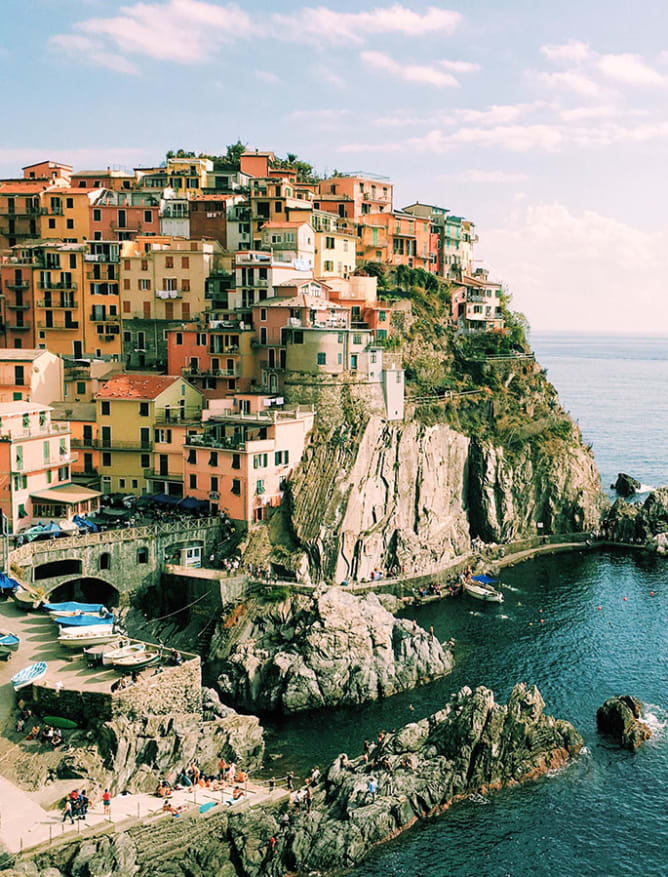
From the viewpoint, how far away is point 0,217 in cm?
10131

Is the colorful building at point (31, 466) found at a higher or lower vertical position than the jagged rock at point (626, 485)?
higher

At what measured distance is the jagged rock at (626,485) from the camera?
386 ft

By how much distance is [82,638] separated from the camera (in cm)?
5094

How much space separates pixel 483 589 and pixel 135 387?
34336 mm

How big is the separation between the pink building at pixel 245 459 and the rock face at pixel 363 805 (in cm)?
2583

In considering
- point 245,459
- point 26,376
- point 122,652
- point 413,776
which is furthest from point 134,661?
point 26,376

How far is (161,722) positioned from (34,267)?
2256 inches

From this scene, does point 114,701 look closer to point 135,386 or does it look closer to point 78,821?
point 78,821

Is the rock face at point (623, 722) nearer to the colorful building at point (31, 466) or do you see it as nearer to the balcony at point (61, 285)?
the colorful building at point (31, 466)

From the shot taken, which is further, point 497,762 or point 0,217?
point 0,217

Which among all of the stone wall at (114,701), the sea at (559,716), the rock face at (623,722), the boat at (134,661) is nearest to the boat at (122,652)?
the boat at (134,661)

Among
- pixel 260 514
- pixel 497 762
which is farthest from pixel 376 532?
pixel 497 762

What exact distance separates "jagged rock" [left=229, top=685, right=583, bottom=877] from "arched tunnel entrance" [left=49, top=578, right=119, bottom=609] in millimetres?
25384

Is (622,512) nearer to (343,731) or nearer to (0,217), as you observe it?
(343,731)
